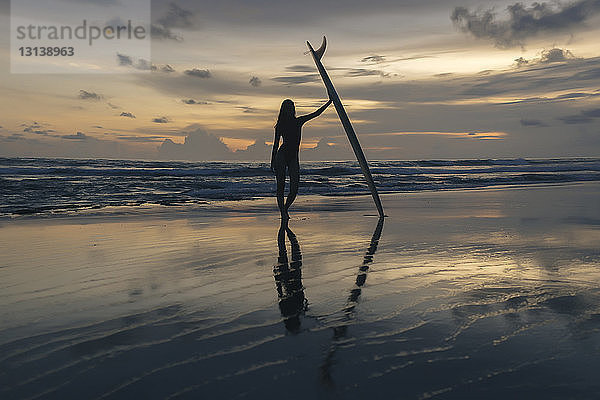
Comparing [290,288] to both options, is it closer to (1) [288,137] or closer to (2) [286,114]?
(1) [288,137]

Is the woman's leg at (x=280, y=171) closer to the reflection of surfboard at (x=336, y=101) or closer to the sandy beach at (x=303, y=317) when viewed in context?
the reflection of surfboard at (x=336, y=101)

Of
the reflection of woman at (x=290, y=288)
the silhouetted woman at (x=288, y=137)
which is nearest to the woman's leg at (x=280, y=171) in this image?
the silhouetted woman at (x=288, y=137)

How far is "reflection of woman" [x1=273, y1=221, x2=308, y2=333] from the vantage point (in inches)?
129

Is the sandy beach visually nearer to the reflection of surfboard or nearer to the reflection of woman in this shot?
the reflection of woman

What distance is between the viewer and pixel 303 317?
10.8 feet

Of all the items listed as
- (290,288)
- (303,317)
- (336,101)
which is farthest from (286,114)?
(303,317)

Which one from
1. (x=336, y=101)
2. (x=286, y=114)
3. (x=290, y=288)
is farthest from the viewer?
(x=336, y=101)

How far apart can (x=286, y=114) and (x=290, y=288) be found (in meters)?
5.53

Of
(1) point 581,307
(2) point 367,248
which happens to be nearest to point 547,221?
(2) point 367,248

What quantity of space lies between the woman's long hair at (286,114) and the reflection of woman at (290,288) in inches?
130

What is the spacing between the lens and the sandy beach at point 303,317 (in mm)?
2311

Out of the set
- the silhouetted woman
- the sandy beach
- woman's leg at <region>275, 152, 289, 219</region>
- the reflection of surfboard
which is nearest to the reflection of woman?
the sandy beach

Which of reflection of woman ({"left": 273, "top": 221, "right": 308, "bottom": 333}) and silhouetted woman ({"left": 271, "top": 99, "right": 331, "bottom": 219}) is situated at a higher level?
silhouetted woman ({"left": 271, "top": 99, "right": 331, "bottom": 219})

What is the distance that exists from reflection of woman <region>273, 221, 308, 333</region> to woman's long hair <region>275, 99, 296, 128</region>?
10.8ft
